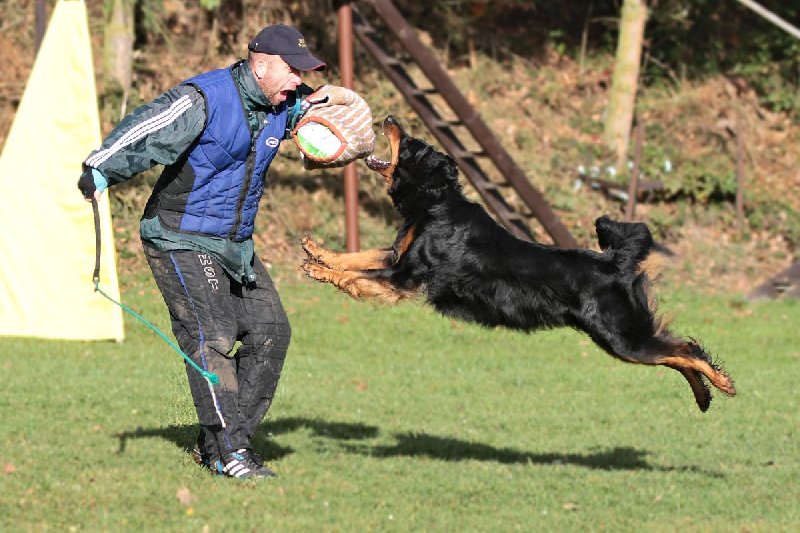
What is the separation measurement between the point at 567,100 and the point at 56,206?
382 inches

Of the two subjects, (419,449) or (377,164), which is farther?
(419,449)

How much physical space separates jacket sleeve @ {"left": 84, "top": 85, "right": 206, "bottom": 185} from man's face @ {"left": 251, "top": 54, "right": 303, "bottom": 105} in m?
0.37

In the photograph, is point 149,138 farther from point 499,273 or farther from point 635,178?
point 635,178

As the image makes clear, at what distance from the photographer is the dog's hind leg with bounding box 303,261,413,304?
666cm

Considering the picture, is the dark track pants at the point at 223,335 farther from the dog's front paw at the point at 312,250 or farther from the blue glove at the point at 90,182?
the blue glove at the point at 90,182

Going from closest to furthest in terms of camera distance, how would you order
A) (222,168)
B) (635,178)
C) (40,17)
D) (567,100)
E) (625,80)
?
(222,168) → (40,17) → (635,178) → (625,80) → (567,100)

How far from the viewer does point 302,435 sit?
7.66 m

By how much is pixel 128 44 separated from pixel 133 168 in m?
9.78

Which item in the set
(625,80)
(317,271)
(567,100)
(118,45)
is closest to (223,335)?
(317,271)

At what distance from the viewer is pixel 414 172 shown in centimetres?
680

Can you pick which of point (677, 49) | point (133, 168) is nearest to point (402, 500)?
Result: point (133, 168)

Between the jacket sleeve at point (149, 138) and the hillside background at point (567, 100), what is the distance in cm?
768

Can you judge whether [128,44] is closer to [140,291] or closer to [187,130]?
[140,291]

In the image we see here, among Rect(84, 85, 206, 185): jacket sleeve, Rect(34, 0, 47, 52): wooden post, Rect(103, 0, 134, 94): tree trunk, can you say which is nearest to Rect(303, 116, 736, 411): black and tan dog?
Rect(84, 85, 206, 185): jacket sleeve
